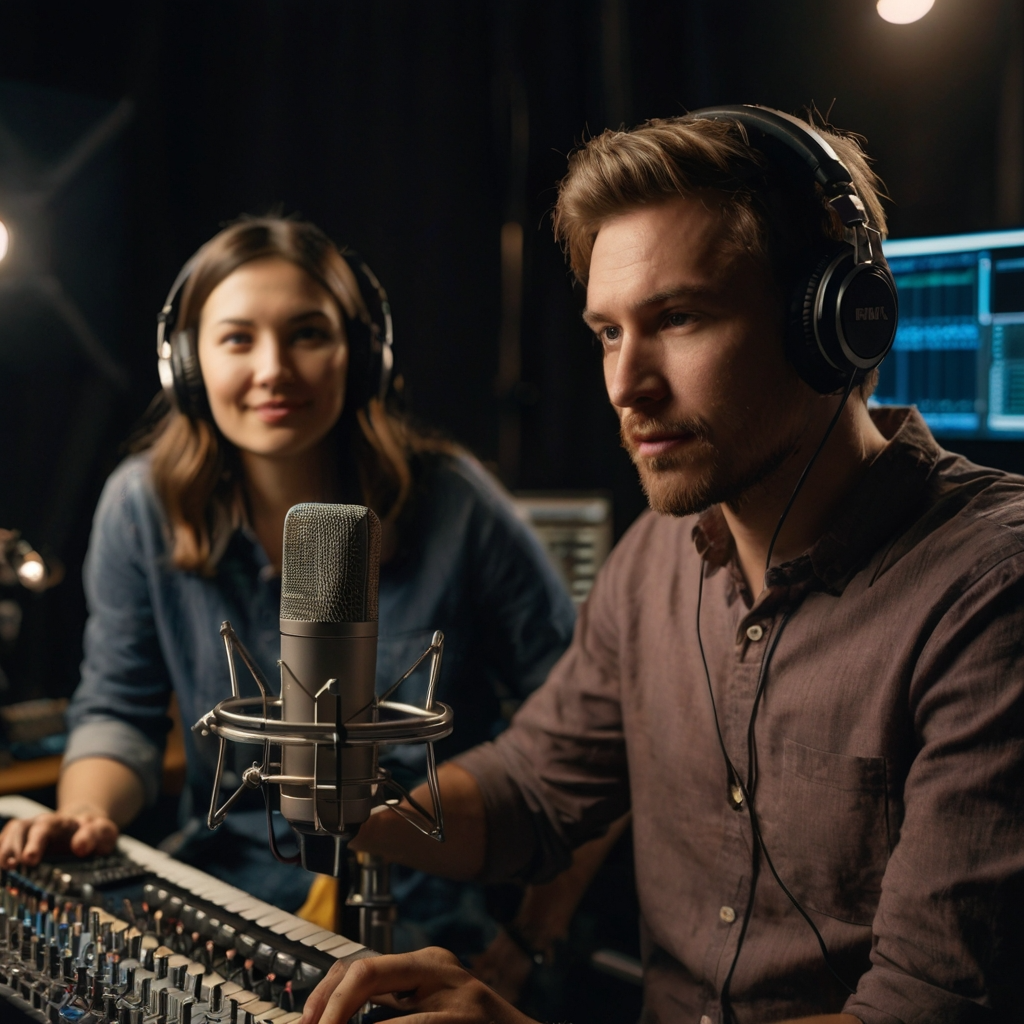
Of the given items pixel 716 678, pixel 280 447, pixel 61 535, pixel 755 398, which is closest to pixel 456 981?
pixel 716 678

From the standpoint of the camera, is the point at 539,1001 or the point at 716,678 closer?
the point at 716,678

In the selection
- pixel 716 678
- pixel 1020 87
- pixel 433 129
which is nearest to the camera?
pixel 716 678

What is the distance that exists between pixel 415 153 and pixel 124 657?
1563 mm

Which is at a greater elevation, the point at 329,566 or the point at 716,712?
the point at 329,566

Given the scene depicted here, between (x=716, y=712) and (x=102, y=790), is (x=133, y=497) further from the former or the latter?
(x=716, y=712)

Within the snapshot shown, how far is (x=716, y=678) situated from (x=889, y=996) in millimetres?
382

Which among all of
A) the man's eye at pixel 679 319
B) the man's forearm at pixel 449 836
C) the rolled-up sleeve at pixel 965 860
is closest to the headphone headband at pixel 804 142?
the man's eye at pixel 679 319

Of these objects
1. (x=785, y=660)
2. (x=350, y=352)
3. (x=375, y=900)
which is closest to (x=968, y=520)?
(x=785, y=660)

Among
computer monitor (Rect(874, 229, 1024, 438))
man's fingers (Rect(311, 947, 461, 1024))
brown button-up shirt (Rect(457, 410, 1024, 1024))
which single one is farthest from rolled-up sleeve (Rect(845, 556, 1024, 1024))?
computer monitor (Rect(874, 229, 1024, 438))

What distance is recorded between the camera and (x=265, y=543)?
149 centimetres

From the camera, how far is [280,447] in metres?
1.38

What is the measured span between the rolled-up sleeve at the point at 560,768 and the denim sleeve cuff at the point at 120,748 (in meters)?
0.52

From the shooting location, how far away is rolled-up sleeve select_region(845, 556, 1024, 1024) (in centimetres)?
82

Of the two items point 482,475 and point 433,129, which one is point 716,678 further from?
point 433,129
